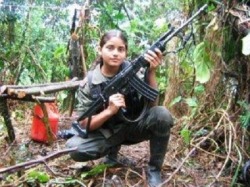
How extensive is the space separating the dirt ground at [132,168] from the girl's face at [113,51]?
753 mm

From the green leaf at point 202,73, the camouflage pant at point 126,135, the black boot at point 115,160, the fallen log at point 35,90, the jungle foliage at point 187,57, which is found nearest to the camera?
the camouflage pant at point 126,135

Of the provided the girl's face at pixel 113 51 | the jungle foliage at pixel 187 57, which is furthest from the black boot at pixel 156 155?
the girl's face at pixel 113 51

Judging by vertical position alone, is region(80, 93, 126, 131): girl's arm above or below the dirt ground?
above

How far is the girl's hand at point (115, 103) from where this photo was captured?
3141 millimetres

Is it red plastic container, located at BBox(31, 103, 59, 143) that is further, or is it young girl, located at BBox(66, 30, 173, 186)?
red plastic container, located at BBox(31, 103, 59, 143)

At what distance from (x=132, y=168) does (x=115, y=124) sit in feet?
1.55

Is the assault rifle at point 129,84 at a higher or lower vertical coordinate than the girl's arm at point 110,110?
higher

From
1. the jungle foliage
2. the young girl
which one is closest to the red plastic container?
the young girl

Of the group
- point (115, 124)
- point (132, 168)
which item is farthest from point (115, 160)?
point (115, 124)

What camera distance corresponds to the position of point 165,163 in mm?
3854

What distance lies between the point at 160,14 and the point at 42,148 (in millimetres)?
4391

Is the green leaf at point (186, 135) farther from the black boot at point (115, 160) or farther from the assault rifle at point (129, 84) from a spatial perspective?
the assault rifle at point (129, 84)

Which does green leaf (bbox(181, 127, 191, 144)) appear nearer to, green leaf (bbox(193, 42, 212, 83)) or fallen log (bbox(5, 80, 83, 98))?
green leaf (bbox(193, 42, 212, 83))

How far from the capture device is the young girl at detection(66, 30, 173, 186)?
3.30m
